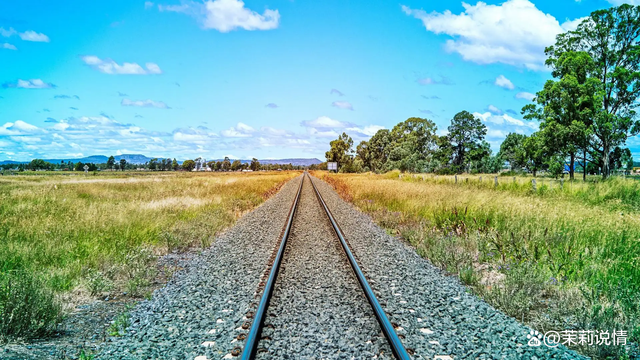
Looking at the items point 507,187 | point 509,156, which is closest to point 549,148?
point 507,187

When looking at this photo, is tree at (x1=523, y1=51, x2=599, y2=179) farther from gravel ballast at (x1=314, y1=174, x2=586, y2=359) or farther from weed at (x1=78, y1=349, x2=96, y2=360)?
weed at (x1=78, y1=349, x2=96, y2=360)

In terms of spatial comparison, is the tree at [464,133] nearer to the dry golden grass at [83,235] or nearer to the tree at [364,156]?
the tree at [364,156]

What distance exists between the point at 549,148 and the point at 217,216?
28.0 m

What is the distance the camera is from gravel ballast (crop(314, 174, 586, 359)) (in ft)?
11.1

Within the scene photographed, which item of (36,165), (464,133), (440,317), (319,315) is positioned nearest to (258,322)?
(319,315)

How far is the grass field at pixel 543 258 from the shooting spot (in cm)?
396

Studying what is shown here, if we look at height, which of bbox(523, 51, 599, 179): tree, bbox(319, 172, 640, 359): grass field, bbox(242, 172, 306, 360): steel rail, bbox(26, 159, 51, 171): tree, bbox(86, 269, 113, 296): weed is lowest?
bbox(86, 269, 113, 296): weed

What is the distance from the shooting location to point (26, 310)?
3.77 m

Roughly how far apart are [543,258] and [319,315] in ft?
13.8

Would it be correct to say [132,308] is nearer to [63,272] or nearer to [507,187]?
A: [63,272]

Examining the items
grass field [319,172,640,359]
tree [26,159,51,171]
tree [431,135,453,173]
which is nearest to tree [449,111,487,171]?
tree [431,135,453,173]

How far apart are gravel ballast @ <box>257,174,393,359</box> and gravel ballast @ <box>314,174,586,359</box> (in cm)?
35

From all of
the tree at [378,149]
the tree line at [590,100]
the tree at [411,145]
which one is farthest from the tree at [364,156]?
the tree line at [590,100]

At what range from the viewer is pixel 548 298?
4758 millimetres
